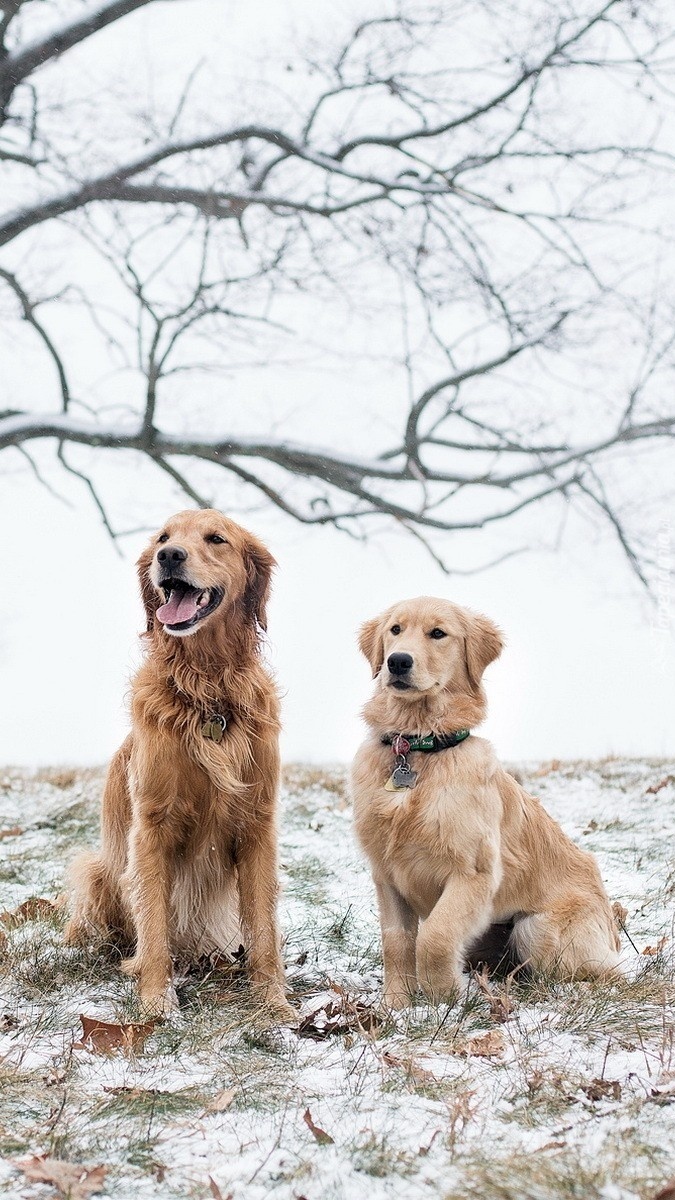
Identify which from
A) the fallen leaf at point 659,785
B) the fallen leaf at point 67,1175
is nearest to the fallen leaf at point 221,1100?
the fallen leaf at point 67,1175

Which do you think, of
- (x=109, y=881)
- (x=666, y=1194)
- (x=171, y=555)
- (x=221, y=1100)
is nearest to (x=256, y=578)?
(x=171, y=555)

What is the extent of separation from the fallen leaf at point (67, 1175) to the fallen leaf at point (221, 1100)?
1.17 ft

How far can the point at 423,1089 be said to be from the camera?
8.38 feet

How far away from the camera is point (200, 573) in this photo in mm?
3695

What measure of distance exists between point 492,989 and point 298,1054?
2.49ft

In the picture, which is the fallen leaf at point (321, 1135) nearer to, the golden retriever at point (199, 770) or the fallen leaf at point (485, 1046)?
the fallen leaf at point (485, 1046)

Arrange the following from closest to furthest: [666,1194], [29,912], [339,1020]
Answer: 1. [666,1194]
2. [339,1020]
3. [29,912]

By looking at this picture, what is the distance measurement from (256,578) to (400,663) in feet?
2.26

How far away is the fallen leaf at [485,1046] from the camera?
9.33 feet

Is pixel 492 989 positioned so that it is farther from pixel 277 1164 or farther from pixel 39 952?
pixel 39 952

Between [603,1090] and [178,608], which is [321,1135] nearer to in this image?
[603,1090]

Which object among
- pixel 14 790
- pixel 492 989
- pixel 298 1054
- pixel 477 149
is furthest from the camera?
pixel 477 149

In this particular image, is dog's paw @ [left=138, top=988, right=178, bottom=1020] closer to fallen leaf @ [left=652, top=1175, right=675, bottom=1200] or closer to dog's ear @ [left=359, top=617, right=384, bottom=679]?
dog's ear @ [left=359, top=617, right=384, bottom=679]

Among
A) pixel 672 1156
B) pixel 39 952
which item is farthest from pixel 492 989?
pixel 39 952
